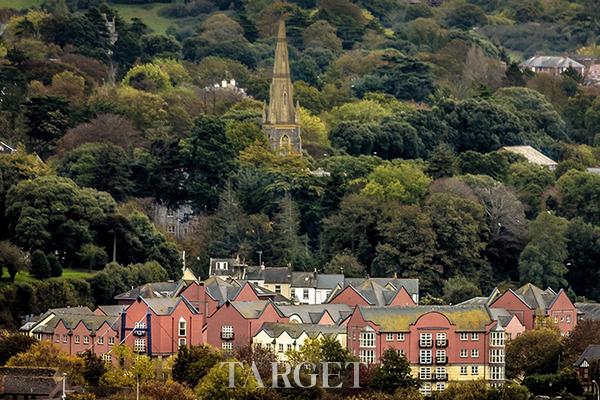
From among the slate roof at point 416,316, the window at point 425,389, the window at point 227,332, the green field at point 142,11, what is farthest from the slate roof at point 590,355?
the green field at point 142,11

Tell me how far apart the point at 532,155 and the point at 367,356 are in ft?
143

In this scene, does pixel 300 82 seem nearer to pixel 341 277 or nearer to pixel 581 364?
pixel 341 277

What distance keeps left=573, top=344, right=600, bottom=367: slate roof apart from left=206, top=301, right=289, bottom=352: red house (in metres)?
11.1

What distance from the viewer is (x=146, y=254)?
373 feet

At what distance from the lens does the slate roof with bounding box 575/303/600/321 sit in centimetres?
10994

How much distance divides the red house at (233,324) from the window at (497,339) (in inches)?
329

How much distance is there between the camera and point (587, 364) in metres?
97.4

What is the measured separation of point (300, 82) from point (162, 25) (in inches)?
1159

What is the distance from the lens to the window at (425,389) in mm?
95131

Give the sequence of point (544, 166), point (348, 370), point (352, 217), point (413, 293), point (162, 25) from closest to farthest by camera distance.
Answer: point (348, 370) → point (413, 293) → point (352, 217) → point (544, 166) → point (162, 25)

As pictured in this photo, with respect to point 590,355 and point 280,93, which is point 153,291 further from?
point 280,93

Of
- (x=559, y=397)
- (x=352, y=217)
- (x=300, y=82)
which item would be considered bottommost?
(x=559, y=397)

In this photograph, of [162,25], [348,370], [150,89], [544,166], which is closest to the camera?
[348,370]

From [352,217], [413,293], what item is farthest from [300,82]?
[413,293]
